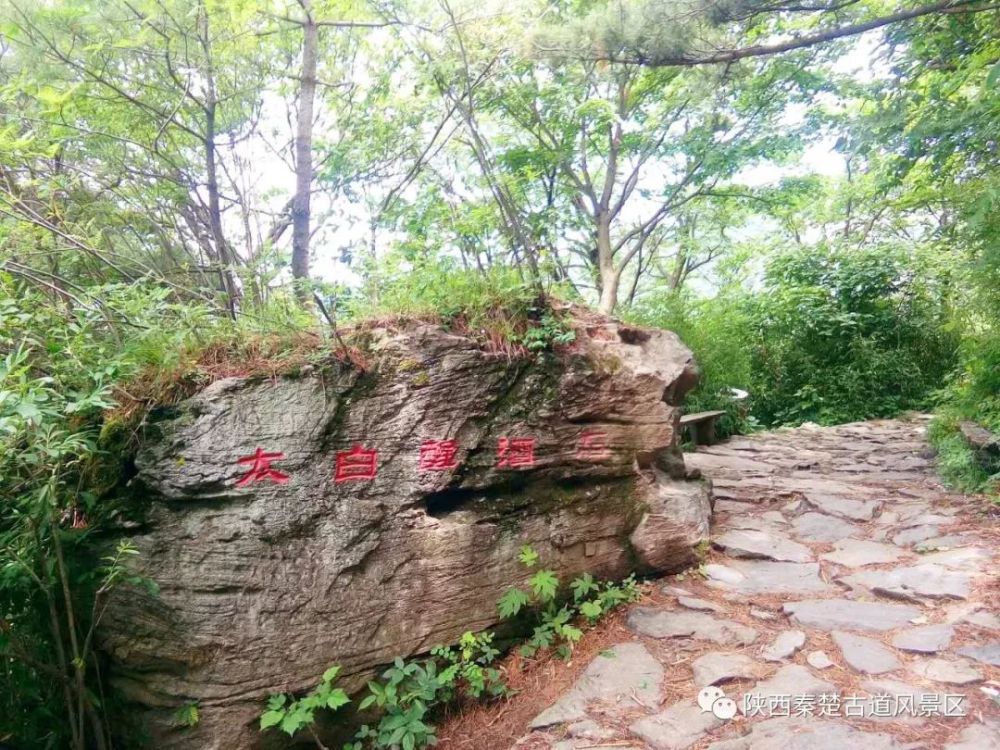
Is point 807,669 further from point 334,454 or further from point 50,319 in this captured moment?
point 50,319

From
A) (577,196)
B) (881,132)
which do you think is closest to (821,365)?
(577,196)

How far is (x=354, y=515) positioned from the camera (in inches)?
120

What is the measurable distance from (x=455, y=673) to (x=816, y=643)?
6.16ft

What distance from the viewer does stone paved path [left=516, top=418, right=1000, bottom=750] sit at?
250 cm

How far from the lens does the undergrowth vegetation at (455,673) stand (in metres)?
2.78

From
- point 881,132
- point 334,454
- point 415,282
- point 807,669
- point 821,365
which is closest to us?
point 807,669

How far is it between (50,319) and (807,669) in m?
4.08

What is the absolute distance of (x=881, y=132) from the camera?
16.8 ft

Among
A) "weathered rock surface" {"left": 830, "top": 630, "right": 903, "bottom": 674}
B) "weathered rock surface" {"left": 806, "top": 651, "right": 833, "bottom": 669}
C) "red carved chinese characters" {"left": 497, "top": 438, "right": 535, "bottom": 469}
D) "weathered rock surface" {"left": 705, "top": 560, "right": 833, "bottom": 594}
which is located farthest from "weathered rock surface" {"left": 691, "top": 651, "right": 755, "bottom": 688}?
"red carved chinese characters" {"left": 497, "top": 438, "right": 535, "bottom": 469}

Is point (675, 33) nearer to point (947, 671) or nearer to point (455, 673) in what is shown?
point (947, 671)

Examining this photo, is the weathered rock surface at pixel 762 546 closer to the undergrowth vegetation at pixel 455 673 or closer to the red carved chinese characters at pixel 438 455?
the undergrowth vegetation at pixel 455 673

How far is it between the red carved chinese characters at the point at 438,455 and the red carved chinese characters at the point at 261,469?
71cm

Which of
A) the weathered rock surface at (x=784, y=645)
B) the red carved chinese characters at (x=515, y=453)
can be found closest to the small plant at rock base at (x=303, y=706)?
the red carved chinese characters at (x=515, y=453)

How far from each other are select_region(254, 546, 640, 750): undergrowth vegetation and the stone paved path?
0.93ft
